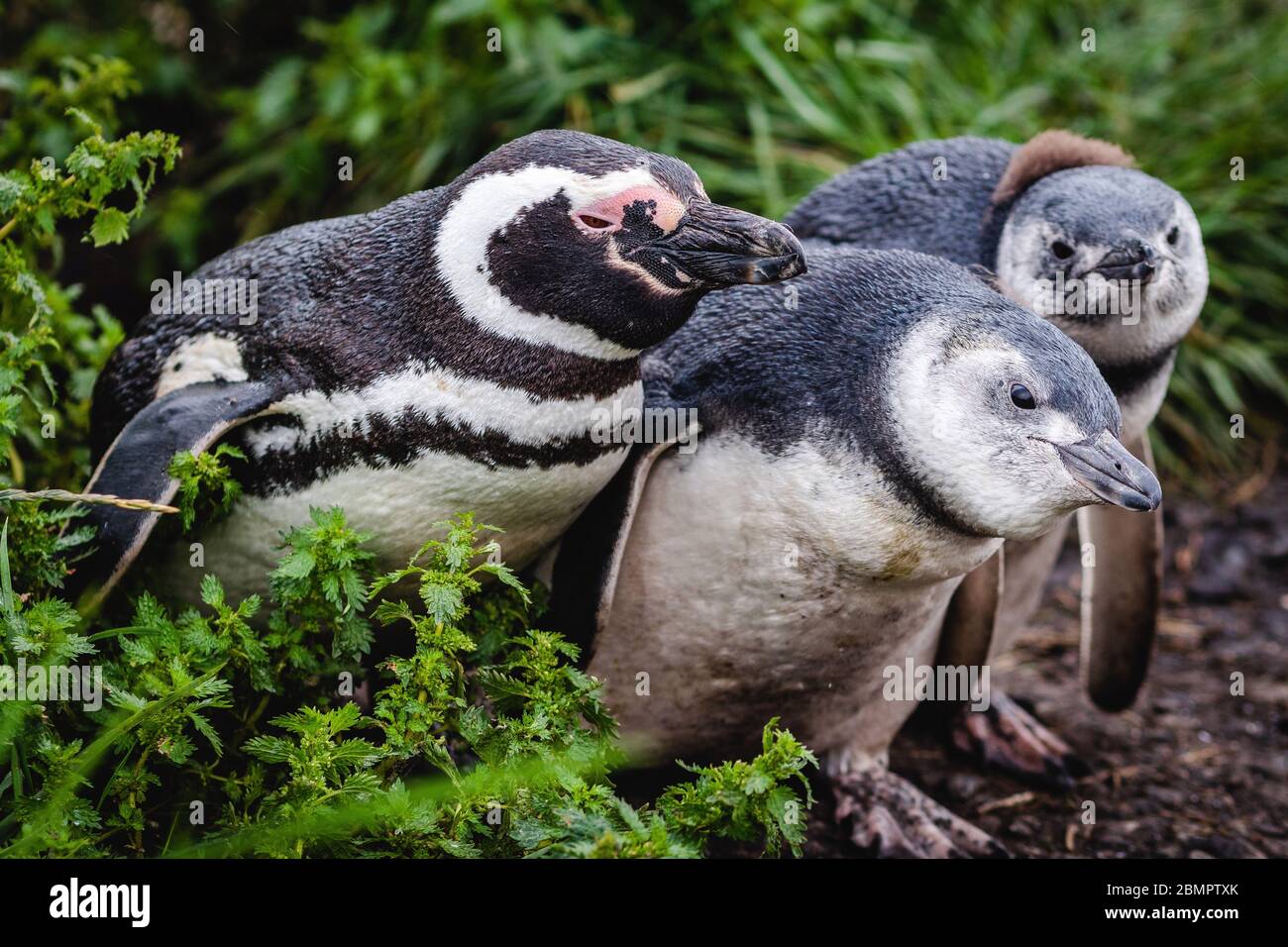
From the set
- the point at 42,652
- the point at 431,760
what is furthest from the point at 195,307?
the point at 431,760

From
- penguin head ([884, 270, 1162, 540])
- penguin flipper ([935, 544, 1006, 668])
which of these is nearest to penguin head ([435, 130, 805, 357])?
penguin head ([884, 270, 1162, 540])

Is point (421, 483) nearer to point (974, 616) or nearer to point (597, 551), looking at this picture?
point (597, 551)

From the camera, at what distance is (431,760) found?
2293 millimetres

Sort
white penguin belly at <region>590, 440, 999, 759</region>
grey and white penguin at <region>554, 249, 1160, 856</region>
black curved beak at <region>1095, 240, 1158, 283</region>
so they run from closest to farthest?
grey and white penguin at <region>554, 249, 1160, 856</region>, white penguin belly at <region>590, 440, 999, 759</region>, black curved beak at <region>1095, 240, 1158, 283</region>

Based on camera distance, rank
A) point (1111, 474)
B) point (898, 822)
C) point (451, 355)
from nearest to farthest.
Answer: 1. point (1111, 474)
2. point (451, 355)
3. point (898, 822)

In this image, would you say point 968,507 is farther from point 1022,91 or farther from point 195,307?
point 1022,91

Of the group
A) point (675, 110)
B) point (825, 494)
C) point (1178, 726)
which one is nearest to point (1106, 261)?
point (825, 494)

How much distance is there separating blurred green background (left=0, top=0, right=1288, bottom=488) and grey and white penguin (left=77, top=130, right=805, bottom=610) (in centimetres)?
266

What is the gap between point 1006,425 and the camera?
237cm

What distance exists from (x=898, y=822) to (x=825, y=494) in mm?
940

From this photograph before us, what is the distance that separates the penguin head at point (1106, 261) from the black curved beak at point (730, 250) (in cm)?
85

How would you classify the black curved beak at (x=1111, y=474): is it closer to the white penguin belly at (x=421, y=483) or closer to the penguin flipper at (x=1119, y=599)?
the white penguin belly at (x=421, y=483)

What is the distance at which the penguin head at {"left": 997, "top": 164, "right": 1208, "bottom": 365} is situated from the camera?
296cm

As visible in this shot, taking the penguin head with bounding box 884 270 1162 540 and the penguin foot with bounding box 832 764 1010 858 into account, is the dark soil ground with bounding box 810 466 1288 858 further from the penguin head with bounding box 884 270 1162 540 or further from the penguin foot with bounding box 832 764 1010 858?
the penguin head with bounding box 884 270 1162 540
